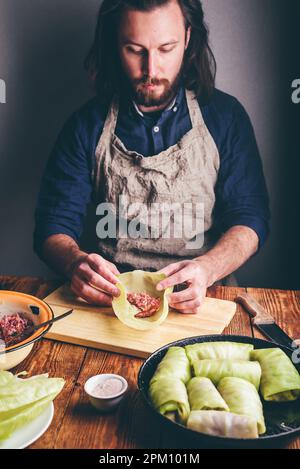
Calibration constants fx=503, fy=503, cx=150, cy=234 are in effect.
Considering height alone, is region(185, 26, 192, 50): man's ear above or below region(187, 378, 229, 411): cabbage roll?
above

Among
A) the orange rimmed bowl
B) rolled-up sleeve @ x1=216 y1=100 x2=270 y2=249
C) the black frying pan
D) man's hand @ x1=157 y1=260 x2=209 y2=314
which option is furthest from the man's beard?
the black frying pan

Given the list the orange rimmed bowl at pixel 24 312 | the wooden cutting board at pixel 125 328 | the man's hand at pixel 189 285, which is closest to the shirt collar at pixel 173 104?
the man's hand at pixel 189 285

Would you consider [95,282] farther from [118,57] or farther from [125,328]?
[118,57]

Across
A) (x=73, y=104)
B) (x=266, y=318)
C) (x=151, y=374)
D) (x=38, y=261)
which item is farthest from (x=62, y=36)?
(x=151, y=374)

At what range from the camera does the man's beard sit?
2127mm

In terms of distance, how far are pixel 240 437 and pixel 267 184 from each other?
1.70m

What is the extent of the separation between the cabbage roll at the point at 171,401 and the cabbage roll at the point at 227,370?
0.32 feet

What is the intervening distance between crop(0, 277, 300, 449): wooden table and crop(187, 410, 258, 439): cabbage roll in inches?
3.5

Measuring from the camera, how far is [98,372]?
1252mm

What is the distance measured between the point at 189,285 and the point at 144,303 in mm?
152

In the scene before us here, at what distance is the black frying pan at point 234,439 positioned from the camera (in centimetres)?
90

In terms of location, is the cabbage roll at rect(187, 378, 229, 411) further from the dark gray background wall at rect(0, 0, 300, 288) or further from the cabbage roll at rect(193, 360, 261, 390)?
the dark gray background wall at rect(0, 0, 300, 288)

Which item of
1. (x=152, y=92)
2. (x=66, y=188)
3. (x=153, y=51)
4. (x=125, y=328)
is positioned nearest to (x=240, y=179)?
(x=152, y=92)
